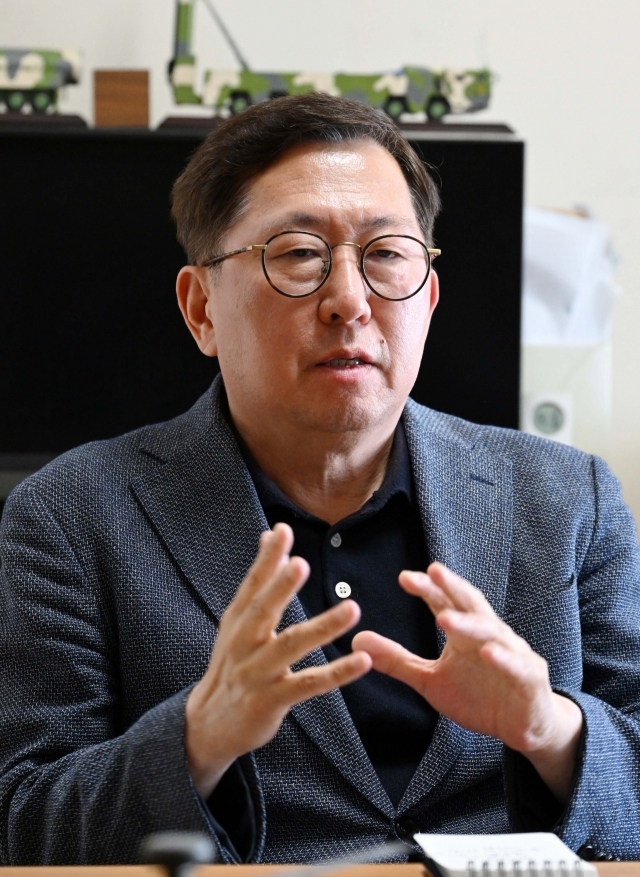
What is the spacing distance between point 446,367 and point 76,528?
51.2 inches

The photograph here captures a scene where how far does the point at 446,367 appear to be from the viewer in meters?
2.44

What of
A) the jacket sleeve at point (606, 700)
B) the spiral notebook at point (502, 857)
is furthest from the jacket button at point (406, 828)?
the spiral notebook at point (502, 857)

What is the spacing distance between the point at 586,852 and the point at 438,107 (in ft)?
5.67

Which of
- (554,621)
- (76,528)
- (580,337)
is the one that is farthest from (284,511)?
(580,337)

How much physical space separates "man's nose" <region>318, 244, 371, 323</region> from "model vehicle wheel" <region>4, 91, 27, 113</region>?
1.31 meters

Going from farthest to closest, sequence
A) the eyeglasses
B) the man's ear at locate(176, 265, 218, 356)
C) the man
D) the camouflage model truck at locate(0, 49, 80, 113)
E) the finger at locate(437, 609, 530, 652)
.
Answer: the camouflage model truck at locate(0, 49, 80, 113) → the man's ear at locate(176, 265, 218, 356) → the eyeglasses → the man → the finger at locate(437, 609, 530, 652)

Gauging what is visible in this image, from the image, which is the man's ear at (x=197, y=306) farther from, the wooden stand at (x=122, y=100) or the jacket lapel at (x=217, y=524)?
the wooden stand at (x=122, y=100)

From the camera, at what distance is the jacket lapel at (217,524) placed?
120cm

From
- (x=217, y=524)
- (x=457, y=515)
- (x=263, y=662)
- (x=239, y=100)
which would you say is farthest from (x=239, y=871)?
(x=239, y=100)

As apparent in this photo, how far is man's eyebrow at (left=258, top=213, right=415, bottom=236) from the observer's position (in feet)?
4.35

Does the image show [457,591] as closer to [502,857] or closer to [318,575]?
[502,857]

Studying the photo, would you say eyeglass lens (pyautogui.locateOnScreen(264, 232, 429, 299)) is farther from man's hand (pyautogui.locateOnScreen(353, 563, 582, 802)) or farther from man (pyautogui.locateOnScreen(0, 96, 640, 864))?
man's hand (pyautogui.locateOnScreen(353, 563, 582, 802))

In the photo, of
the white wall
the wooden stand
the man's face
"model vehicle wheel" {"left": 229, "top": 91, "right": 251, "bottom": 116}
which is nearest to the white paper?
the white wall

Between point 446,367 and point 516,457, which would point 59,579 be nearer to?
point 516,457
